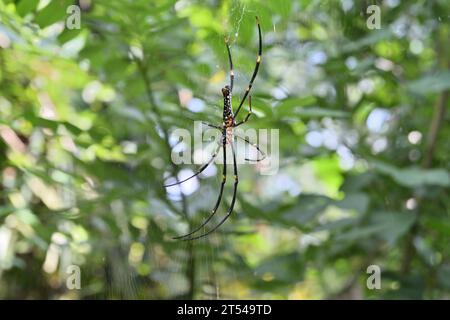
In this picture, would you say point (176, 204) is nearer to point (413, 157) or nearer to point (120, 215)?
point (120, 215)

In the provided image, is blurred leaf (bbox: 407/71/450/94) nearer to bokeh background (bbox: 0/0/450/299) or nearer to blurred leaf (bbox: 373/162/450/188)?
bokeh background (bbox: 0/0/450/299)

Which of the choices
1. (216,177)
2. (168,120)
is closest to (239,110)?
(216,177)

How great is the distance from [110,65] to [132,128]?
0.35 metres

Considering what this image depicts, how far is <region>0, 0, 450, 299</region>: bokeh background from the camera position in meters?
1.75

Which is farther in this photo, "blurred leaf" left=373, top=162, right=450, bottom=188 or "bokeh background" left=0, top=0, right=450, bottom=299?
"blurred leaf" left=373, top=162, right=450, bottom=188

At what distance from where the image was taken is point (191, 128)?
1.64 m

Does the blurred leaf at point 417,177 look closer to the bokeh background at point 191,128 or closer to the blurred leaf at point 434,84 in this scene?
the bokeh background at point 191,128

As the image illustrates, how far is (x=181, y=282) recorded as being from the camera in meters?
1.97

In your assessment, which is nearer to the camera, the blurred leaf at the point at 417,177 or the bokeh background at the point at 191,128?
the bokeh background at the point at 191,128

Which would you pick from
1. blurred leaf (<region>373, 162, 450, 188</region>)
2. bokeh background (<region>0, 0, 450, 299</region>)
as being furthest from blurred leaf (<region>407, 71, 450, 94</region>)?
blurred leaf (<region>373, 162, 450, 188</region>)

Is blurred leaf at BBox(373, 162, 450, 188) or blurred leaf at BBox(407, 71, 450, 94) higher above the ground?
blurred leaf at BBox(407, 71, 450, 94)

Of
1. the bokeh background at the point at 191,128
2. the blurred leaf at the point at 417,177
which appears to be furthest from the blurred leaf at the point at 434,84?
the blurred leaf at the point at 417,177

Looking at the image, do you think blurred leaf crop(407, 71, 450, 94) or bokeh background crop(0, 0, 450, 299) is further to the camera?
blurred leaf crop(407, 71, 450, 94)

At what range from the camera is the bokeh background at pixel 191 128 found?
1.75m
